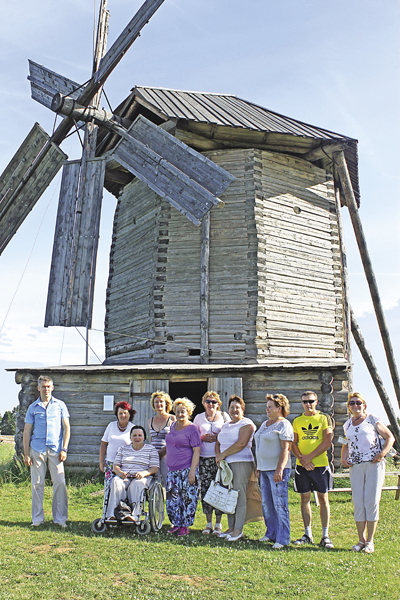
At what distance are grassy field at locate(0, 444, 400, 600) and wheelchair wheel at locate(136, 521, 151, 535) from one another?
105 mm

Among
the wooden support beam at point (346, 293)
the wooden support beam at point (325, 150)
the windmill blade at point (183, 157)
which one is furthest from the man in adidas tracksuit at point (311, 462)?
the wooden support beam at point (325, 150)

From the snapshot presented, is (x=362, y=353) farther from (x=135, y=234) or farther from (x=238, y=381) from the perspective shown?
(x=135, y=234)

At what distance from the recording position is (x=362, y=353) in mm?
14180

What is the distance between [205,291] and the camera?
456 inches

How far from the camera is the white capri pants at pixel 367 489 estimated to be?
5.20 metres

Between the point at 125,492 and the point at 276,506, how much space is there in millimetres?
1780

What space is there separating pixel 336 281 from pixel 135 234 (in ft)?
18.0

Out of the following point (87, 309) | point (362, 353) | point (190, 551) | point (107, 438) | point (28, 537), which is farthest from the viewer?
point (362, 353)

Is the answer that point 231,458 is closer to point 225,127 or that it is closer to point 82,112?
point 225,127

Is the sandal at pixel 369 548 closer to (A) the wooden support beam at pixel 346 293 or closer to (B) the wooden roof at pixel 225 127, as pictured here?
(A) the wooden support beam at pixel 346 293

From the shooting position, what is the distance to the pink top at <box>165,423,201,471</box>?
586 centimetres

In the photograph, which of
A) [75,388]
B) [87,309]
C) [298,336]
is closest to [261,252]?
[298,336]

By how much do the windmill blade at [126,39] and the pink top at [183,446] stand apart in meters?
9.82

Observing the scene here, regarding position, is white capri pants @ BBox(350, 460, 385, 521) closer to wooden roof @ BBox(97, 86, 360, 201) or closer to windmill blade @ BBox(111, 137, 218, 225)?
windmill blade @ BBox(111, 137, 218, 225)
